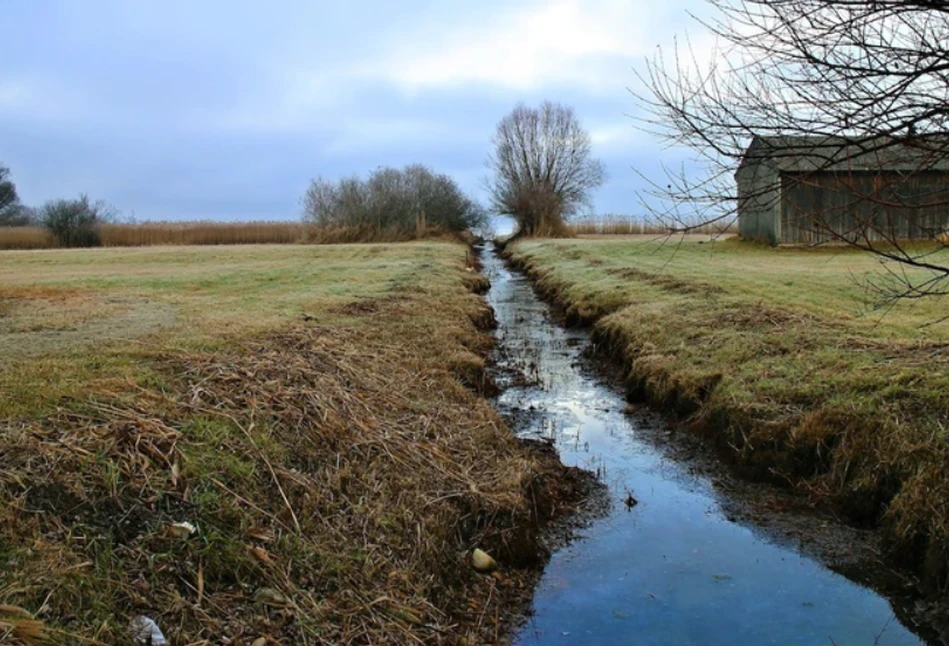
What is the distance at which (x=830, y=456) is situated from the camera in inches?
244

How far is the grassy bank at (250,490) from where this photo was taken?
11.6ft

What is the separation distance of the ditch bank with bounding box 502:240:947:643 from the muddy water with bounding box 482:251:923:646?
1.36ft

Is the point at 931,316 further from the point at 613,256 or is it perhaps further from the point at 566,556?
the point at 613,256

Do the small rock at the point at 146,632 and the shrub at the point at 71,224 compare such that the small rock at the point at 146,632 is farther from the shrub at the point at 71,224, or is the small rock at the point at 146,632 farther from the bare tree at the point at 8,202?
the bare tree at the point at 8,202

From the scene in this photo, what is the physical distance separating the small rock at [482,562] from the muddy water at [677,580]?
351 mm

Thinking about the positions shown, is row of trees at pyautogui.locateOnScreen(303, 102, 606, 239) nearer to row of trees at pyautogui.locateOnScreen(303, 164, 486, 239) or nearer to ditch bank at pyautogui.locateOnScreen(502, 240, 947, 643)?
row of trees at pyautogui.locateOnScreen(303, 164, 486, 239)

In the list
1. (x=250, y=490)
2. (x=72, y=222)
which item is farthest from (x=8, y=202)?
(x=250, y=490)

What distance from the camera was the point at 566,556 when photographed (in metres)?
5.35

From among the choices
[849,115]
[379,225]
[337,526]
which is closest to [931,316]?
[849,115]

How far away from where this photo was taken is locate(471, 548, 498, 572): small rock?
16.3 ft

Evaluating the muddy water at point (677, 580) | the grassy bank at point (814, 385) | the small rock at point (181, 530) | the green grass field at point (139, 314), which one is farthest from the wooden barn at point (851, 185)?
the green grass field at point (139, 314)

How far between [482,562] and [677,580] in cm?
130

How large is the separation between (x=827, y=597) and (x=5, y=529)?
4.70m

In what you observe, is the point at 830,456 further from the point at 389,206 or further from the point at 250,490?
the point at 389,206
